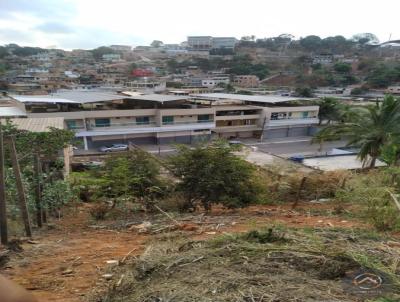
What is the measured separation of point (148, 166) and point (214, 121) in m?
23.2

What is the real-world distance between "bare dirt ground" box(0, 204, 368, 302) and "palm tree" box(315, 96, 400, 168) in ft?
21.0

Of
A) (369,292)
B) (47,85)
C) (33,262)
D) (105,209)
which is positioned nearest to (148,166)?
(105,209)

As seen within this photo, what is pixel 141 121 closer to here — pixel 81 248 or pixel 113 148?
pixel 113 148

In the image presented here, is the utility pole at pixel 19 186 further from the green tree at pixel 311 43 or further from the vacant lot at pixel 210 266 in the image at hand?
the green tree at pixel 311 43

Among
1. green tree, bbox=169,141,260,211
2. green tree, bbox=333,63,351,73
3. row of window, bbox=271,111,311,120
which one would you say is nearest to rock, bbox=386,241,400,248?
green tree, bbox=169,141,260,211

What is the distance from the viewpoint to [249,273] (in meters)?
3.49

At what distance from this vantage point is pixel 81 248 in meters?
5.55

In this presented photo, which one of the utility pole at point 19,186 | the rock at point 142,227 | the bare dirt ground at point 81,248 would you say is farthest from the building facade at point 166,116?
the utility pole at point 19,186

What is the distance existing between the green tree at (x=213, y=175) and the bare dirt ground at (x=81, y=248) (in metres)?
0.53

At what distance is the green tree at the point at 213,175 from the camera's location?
29.2 feet

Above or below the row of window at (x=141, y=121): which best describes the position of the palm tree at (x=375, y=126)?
above

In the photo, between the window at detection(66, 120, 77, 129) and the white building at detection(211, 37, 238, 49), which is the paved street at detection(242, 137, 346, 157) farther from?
the white building at detection(211, 37, 238, 49)

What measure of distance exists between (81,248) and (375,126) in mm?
12089

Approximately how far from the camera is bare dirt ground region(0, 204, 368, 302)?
4098mm
